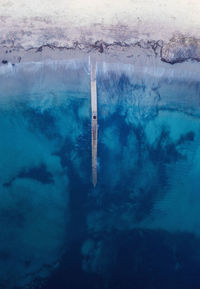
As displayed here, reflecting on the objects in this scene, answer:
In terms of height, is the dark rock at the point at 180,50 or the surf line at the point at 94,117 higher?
the dark rock at the point at 180,50

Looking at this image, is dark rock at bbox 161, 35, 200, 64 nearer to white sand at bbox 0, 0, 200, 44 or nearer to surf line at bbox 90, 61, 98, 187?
white sand at bbox 0, 0, 200, 44

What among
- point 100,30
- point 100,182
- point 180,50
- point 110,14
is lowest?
point 100,182

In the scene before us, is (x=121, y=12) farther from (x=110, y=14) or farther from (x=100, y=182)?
(x=100, y=182)

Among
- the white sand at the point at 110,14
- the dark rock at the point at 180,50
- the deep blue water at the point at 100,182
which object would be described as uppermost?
the white sand at the point at 110,14

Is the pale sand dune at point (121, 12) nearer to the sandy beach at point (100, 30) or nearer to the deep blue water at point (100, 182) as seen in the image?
→ the sandy beach at point (100, 30)

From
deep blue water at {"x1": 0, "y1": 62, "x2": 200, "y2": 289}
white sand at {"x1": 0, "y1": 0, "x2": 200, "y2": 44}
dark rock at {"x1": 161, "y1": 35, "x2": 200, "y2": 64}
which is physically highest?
white sand at {"x1": 0, "y1": 0, "x2": 200, "y2": 44}

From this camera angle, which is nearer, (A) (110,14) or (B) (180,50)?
(A) (110,14)

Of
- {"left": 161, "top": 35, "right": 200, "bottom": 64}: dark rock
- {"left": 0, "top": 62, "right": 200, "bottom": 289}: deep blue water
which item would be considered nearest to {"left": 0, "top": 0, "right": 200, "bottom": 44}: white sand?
{"left": 161, "top": 35, "right": 200, "bottom": 64}: dark rock

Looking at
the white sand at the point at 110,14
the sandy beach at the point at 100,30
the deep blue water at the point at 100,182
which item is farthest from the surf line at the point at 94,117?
the white sand at the point at 110,14

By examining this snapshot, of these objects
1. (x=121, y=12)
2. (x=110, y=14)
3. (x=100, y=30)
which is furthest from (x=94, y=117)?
(x=121, y=12)

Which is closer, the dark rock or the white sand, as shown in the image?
the white sand
